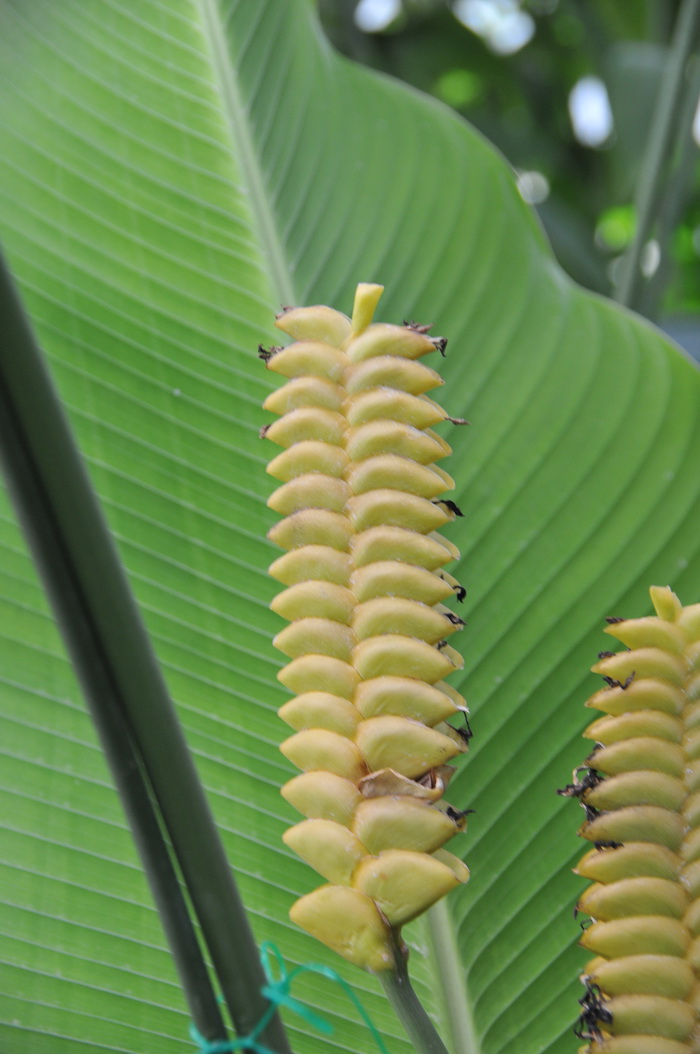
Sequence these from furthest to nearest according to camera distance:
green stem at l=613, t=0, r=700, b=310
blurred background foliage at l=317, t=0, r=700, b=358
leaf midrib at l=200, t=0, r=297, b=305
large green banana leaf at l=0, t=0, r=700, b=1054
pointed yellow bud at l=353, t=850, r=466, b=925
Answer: blurred background foliage at l=317, t=0, r=700, b=358, green stem at l=613, t=0, r=700, b=310, leaf midrib at l=200, t=0, r=297, b=305, large green banana leaf at l=0, t=0, r=700, b=1054, pointed yellow bud at l=353, t=850, r=466, b=925

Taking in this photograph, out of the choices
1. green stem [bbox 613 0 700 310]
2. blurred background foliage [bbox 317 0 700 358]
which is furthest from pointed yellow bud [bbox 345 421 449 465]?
blurred background foliage [bbox 317 0 700 358]

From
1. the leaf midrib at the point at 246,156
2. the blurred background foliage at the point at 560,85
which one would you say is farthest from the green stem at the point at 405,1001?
the blurred background foliage at the point at 560,85

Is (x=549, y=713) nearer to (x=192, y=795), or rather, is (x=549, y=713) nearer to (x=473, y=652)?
(x=473, y=652)

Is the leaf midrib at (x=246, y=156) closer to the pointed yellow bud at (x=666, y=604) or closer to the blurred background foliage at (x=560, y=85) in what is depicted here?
the pointed yellow bud at (x=666, y=604)

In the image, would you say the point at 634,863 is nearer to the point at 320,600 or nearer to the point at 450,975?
the point at 320,600

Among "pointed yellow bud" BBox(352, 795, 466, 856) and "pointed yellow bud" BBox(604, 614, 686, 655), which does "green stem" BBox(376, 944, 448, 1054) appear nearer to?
"pointed yellow bud" BBox(352, 795, 466, 856)

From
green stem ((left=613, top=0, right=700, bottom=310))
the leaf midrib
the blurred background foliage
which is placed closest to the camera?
the leaf midrib

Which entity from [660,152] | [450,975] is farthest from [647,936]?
[660,152]
